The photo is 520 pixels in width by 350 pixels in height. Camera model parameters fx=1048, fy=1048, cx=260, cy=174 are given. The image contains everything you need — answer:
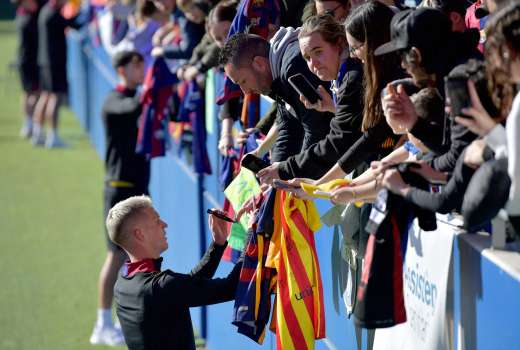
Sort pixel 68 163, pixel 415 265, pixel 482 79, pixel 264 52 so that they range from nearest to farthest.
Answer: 1. pixel 482 79
2. pixel 415 265
3. pixel 264 52
4. pixel 68 163

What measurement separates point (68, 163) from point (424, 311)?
11.2 metres

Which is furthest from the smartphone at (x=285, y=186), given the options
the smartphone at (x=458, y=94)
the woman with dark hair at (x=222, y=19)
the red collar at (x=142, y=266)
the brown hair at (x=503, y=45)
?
the woman with dark hair at (x=222, y=19)

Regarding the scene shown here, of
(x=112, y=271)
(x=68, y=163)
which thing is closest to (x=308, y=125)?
(x=112, y=271)

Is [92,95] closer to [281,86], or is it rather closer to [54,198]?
[54,198]

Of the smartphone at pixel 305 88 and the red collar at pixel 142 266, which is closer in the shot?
the smartphone at pixel 305 88

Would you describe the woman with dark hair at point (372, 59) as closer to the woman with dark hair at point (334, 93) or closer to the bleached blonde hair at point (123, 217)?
the woman with dark hair at point (334, 93)

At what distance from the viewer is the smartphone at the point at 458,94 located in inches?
A: 135

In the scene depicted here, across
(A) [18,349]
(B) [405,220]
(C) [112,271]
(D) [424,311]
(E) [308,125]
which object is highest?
(E) [308,125]

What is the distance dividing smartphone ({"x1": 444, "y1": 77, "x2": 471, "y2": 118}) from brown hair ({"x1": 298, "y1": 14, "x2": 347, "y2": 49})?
1095mm

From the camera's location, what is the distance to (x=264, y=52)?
16.6ft

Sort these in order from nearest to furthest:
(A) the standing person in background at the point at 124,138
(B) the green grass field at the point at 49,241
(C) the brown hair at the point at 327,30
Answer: (C) the brown hair at the point at 327,30, (B) the green grass field at the point at 49,241, (A) the standing person in background at the point at 124,138

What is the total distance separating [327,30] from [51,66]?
1224 centimetres

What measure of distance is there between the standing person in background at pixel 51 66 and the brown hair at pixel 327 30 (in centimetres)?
1172

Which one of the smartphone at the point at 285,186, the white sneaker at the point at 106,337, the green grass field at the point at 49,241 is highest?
the smartphone at the point at 285,186
